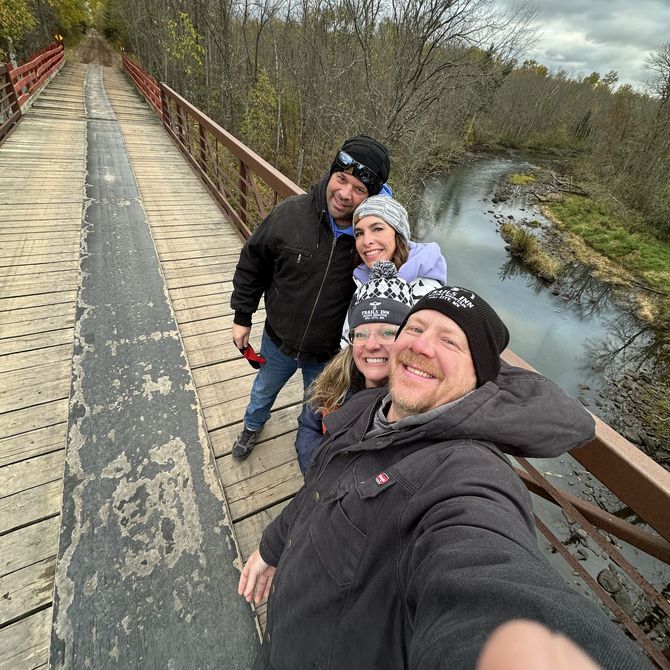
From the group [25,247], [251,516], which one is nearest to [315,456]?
[251,516]

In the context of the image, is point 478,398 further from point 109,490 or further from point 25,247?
point 25,247

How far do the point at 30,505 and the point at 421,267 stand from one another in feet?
6.80

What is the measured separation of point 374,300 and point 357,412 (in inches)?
16.6

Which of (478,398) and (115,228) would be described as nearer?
(478,398)

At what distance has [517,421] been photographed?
0.73m

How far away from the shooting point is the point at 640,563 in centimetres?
486

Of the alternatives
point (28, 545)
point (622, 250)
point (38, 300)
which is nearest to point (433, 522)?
point (28, 545)

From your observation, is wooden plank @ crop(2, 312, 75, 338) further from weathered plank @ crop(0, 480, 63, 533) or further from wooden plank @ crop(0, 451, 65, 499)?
weathered plank @ crop(0, 480, 63, 533)

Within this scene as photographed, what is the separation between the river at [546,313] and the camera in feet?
17.1

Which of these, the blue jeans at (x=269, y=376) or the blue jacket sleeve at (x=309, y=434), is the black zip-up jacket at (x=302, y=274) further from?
the blue jacket sleeve at (x=309, y=434)

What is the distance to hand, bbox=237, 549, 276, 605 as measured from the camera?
129cm

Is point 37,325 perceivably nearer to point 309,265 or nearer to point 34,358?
point 34,358

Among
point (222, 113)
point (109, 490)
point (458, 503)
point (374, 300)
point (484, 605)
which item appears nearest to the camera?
point (484, 605)

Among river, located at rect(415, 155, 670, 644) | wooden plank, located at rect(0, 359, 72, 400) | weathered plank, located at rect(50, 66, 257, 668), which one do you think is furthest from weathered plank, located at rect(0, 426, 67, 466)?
river, located at rect(415, 155, 670, 644)
